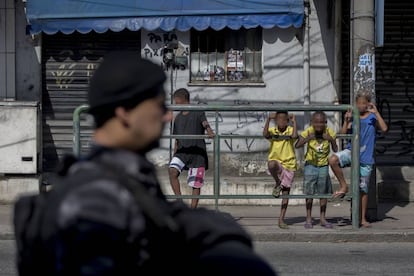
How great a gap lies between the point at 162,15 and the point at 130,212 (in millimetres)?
11349

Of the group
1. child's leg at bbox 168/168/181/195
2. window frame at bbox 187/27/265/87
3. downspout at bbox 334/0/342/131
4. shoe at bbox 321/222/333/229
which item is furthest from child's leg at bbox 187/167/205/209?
downspout at bbox 334/0/342/131

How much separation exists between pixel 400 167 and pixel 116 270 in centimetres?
1209

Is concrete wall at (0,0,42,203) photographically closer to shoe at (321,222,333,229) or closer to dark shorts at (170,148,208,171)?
dark shorts at (170,148,208,171)

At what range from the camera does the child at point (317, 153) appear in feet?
33.7

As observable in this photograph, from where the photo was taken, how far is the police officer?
1.89 metres

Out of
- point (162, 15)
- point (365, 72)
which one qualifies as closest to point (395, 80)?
point (365, 72)

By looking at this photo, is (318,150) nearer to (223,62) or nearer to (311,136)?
(311,136)

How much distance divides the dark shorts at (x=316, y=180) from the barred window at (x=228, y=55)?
3528mm

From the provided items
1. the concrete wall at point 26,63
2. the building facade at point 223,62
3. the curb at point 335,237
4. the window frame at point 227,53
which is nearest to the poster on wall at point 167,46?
the building facade at point 223,62

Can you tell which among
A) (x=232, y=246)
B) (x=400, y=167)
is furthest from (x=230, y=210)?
(x=232, y=246)

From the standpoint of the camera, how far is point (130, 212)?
192 cm

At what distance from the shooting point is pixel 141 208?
6.42 feet

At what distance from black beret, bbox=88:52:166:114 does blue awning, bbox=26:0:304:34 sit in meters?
11.1

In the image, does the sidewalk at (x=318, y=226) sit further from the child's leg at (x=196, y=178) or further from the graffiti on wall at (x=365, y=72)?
the graffiti on wall at (x=365, y=72)
